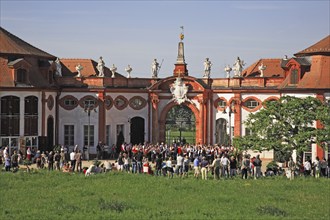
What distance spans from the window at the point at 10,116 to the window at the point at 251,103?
17814 mm

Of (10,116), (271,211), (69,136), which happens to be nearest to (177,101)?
(69,136)

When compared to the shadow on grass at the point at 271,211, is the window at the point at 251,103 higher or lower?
higher

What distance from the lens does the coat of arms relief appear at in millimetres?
62281

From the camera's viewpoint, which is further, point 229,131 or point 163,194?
point 229,131

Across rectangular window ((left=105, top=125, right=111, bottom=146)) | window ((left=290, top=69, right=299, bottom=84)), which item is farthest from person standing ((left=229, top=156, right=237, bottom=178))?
rectangular window ((left=105, top=125, right=111, bottom=146))

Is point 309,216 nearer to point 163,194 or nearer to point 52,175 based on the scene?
point 163,194

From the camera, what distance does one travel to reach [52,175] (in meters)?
42.8

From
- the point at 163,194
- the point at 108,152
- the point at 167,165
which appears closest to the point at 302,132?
the point at 167,165

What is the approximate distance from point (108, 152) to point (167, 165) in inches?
698

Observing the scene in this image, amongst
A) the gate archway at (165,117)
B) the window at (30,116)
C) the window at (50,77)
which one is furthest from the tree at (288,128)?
the window at (50,77)

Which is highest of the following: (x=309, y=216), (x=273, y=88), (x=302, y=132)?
(x=273, y=88)

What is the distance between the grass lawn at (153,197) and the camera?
3195cm

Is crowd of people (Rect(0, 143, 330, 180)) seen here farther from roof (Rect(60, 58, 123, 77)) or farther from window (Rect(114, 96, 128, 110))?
roof (Rect(60, 58, 123, 77))

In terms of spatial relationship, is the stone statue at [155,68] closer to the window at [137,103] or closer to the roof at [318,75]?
the window at [137,103]
